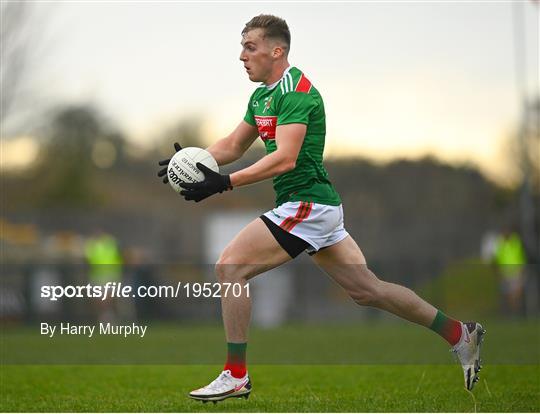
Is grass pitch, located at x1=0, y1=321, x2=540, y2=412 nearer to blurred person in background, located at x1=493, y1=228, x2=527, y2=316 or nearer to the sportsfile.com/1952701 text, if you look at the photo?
the sportsfile.com/1952701 text

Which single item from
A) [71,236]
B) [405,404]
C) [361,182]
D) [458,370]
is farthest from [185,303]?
[405,404]

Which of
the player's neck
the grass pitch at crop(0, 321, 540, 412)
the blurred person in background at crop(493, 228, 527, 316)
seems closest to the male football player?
the player's neck

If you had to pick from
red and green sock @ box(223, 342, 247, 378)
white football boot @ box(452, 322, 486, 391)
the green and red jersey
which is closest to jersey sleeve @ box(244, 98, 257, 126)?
the green and red jersey

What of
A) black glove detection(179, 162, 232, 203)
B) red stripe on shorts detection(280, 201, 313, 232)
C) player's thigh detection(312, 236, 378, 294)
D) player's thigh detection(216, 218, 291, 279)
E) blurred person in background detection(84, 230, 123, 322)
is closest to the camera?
black glove detection(179, 162, 232, 203)

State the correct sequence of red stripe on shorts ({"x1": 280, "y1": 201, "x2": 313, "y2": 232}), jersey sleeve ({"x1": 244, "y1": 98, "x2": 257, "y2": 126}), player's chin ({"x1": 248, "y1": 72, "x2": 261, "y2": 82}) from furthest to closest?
1. jersey sleeve ({"x1": 244, "y1": 98, "x2": 257, "y2": 126})
2. player's chin ({"x1": 248, "y1": 72, "x2": 261, "y2": 82})
3. red stripe on shorts ({"x1": 280, "y1": 201, "x2": 313, "y2": 232})

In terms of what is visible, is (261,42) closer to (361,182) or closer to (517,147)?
(361,182)

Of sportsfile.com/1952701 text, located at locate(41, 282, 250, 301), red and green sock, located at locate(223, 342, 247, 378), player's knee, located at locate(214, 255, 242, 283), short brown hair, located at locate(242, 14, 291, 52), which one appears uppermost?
short brown hair, located at locate(242, 14, 291, 52)

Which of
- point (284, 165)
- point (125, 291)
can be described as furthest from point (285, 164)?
point (125, 291)

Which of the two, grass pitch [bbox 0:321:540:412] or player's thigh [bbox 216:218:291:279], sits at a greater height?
player's thigh [bbox 216:218:291:279]

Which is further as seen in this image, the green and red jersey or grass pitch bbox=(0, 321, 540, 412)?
grass pitch bbox=(0, 321, 540, 412)

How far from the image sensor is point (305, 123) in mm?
7668

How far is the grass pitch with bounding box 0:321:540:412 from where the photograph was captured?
8.14 metres

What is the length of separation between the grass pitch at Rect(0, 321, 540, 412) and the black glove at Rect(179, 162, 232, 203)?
4.93 feet

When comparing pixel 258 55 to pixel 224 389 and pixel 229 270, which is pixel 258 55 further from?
pixel 224 389
